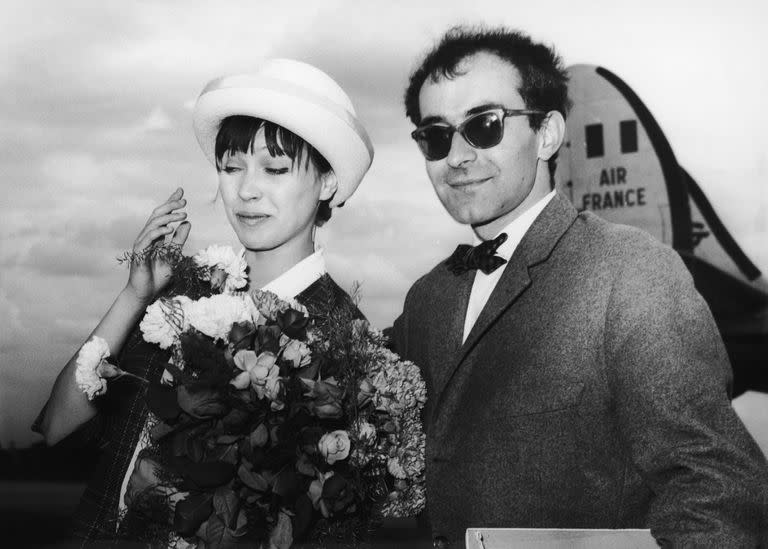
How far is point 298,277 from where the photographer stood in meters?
1.88

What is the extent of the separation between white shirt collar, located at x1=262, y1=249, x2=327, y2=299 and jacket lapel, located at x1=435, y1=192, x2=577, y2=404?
0.41m

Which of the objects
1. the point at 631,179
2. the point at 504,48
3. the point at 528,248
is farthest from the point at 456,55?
the point at 631,179

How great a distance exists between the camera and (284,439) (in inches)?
49.8

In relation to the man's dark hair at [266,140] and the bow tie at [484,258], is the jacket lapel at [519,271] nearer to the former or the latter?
the bow tie at [484,258]

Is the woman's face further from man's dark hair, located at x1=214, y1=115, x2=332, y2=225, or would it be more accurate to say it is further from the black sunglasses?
the black sunglasses

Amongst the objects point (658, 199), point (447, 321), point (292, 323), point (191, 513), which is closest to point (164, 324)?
point (292, 323)

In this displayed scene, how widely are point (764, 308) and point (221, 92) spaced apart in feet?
11.1

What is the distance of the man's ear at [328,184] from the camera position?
193 cm

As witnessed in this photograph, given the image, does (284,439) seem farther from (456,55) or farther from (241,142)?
(456,55)

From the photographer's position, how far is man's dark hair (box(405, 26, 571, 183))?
180 centimetres

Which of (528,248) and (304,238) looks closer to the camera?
(528,248)

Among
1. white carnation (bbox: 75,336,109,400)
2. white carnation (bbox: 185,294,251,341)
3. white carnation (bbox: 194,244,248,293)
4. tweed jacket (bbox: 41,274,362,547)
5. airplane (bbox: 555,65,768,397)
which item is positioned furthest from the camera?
airplane (bbox: 555,65,768,397)

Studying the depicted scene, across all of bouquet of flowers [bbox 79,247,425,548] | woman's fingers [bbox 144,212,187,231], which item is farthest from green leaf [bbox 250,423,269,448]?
woman's fingers [bbox 144,212,187,231]

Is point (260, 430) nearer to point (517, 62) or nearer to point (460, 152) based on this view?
point (460, 152)
